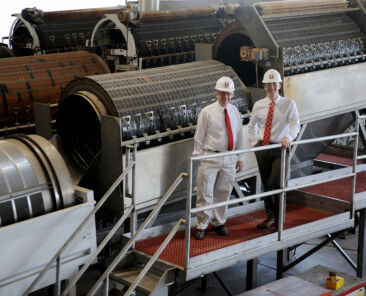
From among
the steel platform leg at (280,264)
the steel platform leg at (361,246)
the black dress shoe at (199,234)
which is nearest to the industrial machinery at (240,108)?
the black dress shoe at (199,234)

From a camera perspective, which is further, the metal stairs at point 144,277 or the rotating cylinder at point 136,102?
the rotating cylinder at point 136,102

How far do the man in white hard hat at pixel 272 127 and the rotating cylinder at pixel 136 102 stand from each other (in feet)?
3.72

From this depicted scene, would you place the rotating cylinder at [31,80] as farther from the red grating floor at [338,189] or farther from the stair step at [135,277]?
the red grating floor at [338,189]

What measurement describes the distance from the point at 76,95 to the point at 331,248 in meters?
6.12

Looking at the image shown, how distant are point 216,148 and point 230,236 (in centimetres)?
101

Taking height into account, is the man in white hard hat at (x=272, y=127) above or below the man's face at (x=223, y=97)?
below

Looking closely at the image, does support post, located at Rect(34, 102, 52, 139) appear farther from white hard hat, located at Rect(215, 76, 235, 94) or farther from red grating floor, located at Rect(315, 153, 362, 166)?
red grating floor, located at Rect(315, 153, 362, 166)

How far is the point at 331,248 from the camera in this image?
11.3 meters

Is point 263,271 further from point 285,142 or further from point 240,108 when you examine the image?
point 285,142

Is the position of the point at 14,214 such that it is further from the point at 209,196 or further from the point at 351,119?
the point at 351,119

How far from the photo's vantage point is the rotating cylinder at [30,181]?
6203mm

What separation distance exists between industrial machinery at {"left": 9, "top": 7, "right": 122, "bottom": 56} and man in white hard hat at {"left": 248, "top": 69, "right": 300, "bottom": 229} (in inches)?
264

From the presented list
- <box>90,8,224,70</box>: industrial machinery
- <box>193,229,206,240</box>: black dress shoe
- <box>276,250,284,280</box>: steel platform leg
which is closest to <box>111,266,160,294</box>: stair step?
<box>193,229,206,240</box>: black dress shoe

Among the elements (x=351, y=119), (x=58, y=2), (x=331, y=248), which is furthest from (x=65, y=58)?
(x=58, y=2)
